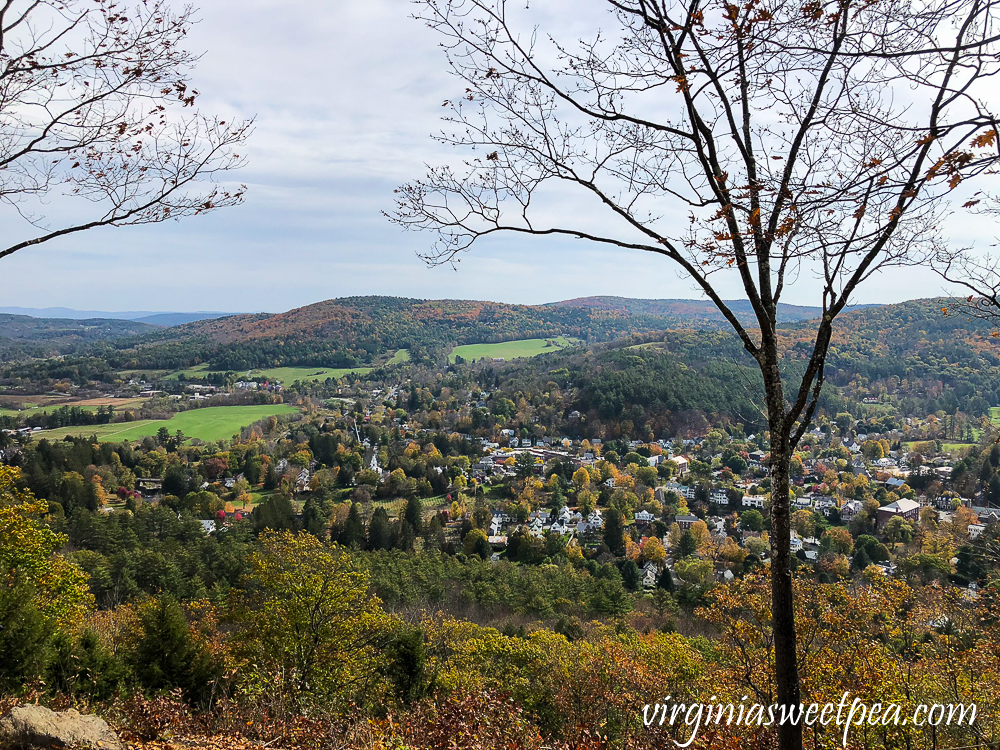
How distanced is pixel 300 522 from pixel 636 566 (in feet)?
77.7

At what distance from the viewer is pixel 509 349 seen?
129000mm

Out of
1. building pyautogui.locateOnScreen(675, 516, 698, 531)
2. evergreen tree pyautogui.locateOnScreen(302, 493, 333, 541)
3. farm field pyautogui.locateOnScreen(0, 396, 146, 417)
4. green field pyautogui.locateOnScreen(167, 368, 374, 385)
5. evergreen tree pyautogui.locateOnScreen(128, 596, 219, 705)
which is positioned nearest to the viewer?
evergreen tree pyautogui.locateOnScreen(128, 596, 219, 705)

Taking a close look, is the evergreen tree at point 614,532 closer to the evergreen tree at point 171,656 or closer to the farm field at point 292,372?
the evergreen tree at point 171,656

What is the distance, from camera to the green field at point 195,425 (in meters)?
61.8

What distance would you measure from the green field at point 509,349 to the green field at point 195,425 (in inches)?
1956

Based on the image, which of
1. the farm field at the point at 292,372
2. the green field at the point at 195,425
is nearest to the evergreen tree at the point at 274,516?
the green field at the point at 195,425

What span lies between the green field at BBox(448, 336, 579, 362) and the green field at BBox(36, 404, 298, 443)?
49674mm

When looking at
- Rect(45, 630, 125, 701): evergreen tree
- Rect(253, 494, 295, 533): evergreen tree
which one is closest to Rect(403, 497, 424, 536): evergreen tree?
Rect(253, 494, 295, 533): evergreen tree

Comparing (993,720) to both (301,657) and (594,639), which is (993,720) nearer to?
(301,657)

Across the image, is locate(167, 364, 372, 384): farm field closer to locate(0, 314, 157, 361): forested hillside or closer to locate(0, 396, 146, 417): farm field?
locate(0, 396, 146, 417): farm field

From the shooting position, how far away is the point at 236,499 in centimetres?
4934

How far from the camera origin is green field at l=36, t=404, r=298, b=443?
6183 centimetres

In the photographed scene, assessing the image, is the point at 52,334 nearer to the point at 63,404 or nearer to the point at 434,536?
the point at 63,404

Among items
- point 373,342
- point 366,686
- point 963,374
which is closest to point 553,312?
point 373,342
